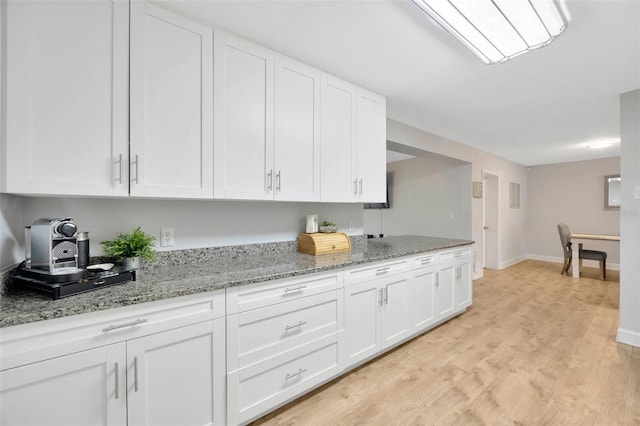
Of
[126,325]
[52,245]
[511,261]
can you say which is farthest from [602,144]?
[52,245]

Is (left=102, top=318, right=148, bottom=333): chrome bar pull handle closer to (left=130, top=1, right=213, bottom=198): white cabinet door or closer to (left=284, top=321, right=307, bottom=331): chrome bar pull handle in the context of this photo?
(left=130, top=1, right=213, bottom=198): white cabinet door

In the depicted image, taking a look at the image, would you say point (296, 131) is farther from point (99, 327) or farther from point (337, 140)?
point (99, 327)

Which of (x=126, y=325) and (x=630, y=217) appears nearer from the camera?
(x=126, y=325)

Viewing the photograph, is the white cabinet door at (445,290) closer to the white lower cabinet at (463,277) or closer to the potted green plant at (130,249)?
the white lower cabinet at (463,277)

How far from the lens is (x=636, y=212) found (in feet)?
8.30

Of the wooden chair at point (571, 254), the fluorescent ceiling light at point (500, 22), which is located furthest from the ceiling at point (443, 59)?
the wooden chair at point (571, 254)

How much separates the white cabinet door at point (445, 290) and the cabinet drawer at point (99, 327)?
2237 mm

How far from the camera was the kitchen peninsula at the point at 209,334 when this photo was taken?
1046 mm

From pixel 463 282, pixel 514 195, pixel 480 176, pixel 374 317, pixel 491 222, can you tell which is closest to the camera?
pixel 374 317

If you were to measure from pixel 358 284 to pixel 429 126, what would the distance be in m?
2.54

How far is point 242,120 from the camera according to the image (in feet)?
5.94

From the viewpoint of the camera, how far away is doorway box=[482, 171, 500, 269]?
568 cm

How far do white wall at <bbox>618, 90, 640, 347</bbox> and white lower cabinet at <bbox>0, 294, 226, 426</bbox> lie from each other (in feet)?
11.6

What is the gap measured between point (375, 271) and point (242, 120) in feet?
4.80
